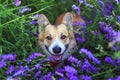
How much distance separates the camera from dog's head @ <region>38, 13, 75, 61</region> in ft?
12.9

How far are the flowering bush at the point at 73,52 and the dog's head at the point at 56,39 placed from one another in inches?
3.7

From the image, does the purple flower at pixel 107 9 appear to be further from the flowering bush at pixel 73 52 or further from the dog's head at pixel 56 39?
the dog's head at pixel 56 39

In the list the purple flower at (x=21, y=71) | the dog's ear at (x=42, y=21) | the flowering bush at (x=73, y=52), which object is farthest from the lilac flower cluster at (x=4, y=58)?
the dog's ear at (x=42, y=21)

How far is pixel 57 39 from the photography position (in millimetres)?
3990

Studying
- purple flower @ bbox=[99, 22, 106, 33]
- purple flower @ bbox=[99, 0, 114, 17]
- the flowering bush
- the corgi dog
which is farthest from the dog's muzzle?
A: purple flower @ bbox=[99, 0, 114, 17]

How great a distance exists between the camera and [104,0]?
4.49m

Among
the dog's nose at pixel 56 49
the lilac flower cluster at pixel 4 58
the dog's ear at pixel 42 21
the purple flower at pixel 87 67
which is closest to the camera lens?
the lilac flower cluster at pixel 4 58

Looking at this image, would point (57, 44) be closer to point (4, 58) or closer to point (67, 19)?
point (67, 19)

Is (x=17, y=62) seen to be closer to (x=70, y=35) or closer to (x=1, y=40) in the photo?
(x=1, y=40)

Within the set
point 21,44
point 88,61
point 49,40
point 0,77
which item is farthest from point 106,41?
point 0,77

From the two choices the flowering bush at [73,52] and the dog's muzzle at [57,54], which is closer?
the flowering bush at [73,52]

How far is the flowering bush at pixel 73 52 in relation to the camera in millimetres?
3154

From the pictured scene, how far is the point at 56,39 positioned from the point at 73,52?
27cm

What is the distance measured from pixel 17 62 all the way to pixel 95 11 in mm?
1423
